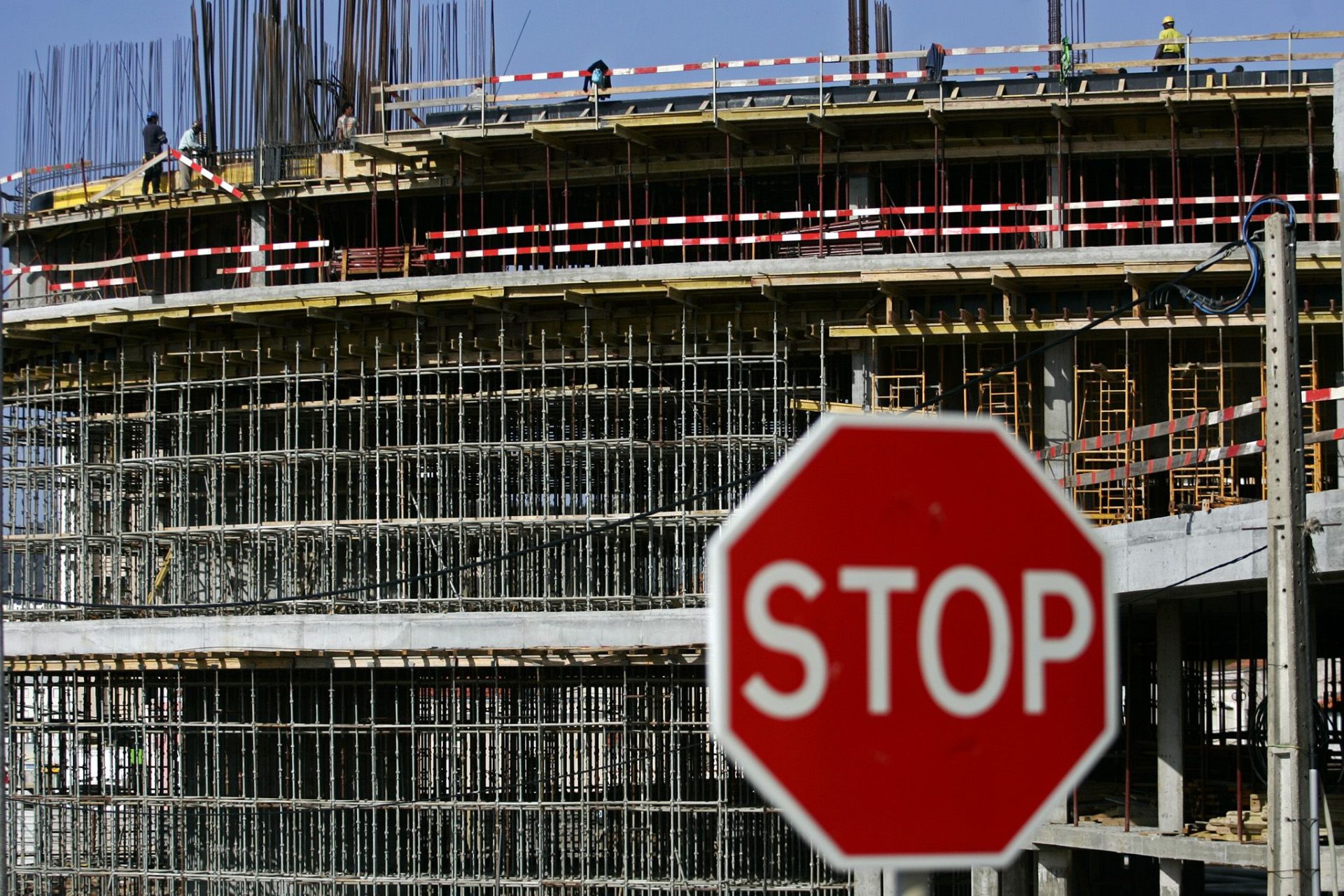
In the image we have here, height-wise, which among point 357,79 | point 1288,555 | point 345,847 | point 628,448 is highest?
point 357,79

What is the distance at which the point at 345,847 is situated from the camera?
30172 mm

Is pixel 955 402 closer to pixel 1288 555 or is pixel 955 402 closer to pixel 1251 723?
pixel 1251 723

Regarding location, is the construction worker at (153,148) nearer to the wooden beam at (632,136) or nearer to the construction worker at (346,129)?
the construction worker at (346,129)

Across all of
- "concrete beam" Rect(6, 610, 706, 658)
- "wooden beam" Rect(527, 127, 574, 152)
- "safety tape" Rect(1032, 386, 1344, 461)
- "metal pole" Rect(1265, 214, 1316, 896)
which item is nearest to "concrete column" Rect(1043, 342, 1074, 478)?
"safety tape" Rect(1032, 386, 1344, 461)

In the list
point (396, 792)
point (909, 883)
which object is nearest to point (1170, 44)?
point (396, 792)

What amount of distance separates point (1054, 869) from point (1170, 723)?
3.45 metres

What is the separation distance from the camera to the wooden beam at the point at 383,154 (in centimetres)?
3036

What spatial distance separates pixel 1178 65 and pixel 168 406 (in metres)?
18.6

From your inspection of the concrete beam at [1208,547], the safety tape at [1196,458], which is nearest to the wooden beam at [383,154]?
the safety tape at [1196,458]

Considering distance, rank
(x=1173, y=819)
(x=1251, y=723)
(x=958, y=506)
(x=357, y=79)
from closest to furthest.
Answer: (x=958, y=506) < (x=1251, y=723) < (x=1173, y=819) < (x=357, y=79)

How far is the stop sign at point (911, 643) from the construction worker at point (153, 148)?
1297 inches

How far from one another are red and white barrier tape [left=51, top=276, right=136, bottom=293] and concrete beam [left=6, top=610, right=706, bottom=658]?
630 cm

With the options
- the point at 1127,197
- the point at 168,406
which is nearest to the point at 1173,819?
Answer: the point at 1127,197

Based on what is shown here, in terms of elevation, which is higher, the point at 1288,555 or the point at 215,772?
the point at 1288,555
